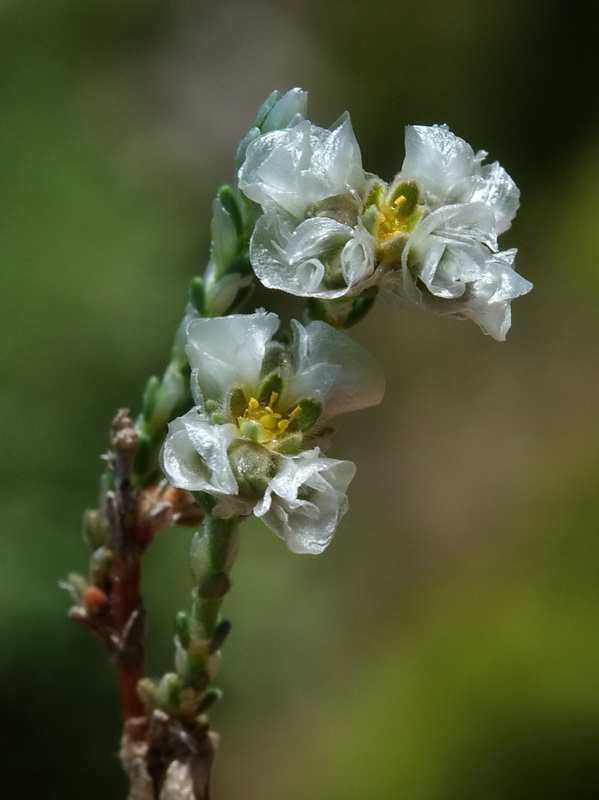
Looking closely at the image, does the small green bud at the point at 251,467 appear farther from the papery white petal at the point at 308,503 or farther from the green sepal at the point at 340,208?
the green sepal at the point at 340,208

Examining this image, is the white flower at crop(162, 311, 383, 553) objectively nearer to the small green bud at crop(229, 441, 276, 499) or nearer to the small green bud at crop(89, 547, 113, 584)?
the small green bud at crop(229, 441, 276, 499)

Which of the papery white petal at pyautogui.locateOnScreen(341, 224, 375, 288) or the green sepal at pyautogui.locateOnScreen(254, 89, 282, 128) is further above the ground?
the green sepal at pyautogui.locateOnScreen(254, 89, 282, 128)

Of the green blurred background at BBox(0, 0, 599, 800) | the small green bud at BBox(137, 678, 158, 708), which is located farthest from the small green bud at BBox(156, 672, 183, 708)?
the green blurred background at BBox(0, 0, 599, 800)

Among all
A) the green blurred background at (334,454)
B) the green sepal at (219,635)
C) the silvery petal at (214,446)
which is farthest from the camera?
the green blurred background at (334,454)

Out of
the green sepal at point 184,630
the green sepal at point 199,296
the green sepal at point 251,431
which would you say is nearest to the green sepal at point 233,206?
the green sepal at point 199,296

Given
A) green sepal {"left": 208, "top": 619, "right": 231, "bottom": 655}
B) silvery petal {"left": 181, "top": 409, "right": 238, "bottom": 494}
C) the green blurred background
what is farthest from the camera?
the green blurred background

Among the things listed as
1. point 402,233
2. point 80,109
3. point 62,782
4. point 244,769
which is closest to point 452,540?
point 244,769

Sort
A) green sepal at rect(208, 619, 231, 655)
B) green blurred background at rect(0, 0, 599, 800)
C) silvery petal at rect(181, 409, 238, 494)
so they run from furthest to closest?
green blurred background at rect(0, 0, 599, 800)
green sepal at rect(208, 619, 231, 655)
silvery petal at rect(181, 409, 238, 494)
